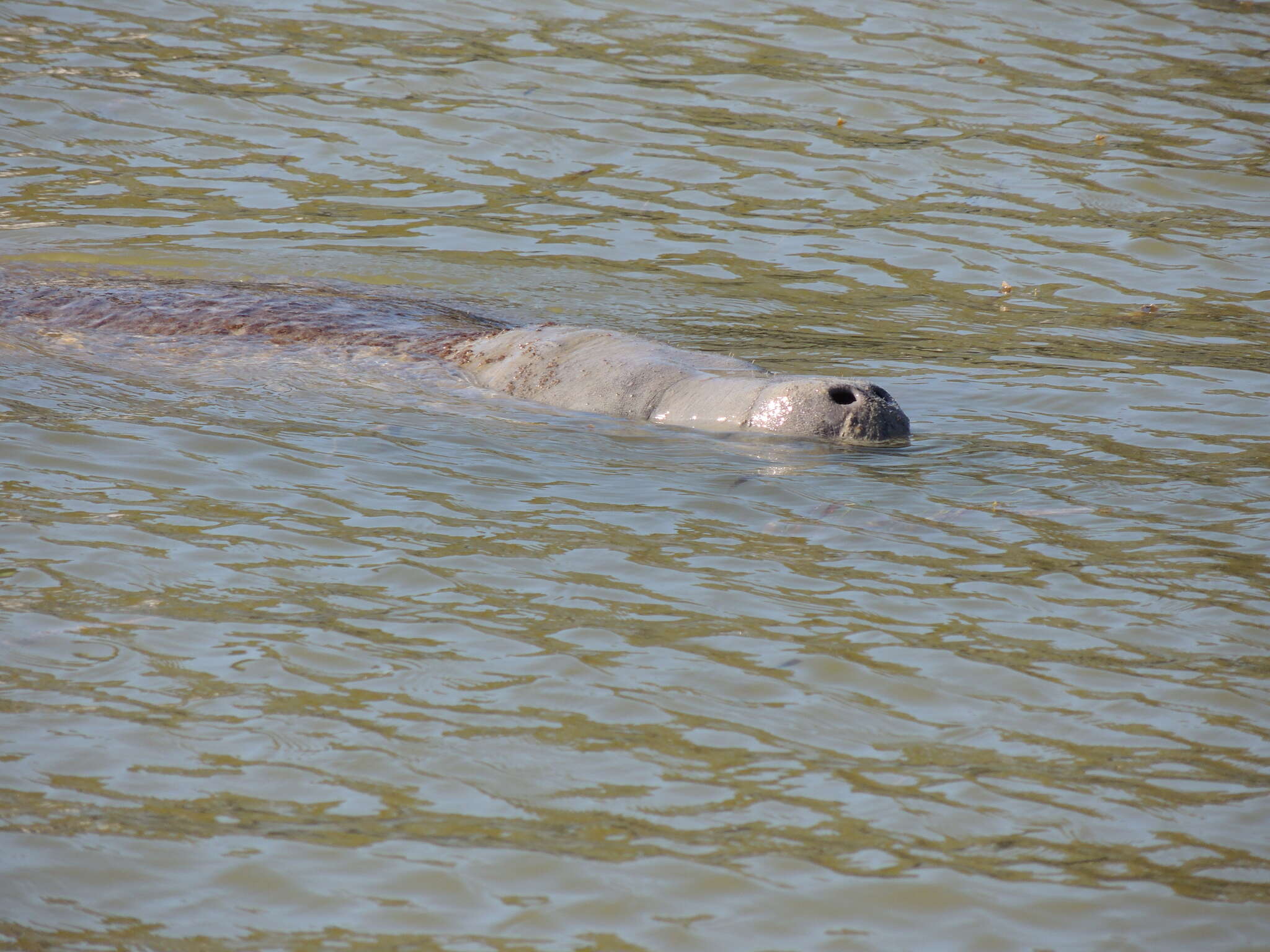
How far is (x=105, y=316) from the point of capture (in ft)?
23.0

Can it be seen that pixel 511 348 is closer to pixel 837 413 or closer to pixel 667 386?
pixel 667 386

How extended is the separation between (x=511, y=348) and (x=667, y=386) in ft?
3.07

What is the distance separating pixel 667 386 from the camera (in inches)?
241

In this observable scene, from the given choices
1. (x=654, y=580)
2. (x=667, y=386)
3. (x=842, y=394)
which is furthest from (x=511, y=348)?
(x=654, y=580)

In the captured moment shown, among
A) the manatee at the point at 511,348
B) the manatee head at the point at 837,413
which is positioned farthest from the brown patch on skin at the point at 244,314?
the manatee head at the point at 837,413

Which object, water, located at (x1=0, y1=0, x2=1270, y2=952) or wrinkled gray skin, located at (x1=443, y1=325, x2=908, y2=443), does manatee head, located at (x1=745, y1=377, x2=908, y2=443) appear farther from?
water, located at (x1=0, y1=0, x2=1270, y2=952)

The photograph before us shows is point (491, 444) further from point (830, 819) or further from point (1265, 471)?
point (1265, 471)

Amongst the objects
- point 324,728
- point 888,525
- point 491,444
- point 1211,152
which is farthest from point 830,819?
point 1211,152

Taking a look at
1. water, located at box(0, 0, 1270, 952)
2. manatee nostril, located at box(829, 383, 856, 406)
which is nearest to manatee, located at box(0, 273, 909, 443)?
manatee nostril, located at box(829, 383, 856, 406)

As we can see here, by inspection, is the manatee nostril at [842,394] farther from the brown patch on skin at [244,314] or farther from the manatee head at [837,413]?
the brown patch on skin at [244,314]

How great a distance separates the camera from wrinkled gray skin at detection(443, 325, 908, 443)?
18.9ft

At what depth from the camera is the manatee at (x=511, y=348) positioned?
5.77m

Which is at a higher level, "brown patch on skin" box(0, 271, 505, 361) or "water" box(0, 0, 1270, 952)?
"brown patch on skin" box(0, 271, 505, 361)

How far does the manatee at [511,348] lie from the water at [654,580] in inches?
7.1
